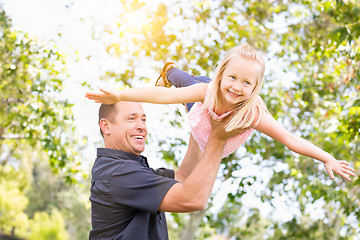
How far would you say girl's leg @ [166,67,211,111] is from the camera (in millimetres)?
3195

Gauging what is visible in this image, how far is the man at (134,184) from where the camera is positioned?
2488 millimetres

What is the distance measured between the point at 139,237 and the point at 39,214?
40.3 m

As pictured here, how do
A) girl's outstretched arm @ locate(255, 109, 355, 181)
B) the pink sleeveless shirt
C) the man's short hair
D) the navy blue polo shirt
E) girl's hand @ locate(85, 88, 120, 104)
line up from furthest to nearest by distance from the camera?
1. the man's short hair
2. the pink sleeveless shirt
3. girl's outstretched arm @ locate(255, 109, 355, 181)
4. the navy blue polo shirt
5. girl's hand @ locate(85, 88, 120, 104)

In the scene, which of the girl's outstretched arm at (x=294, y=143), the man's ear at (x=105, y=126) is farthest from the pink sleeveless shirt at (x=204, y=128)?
the man's ear at (x=105, y=126)

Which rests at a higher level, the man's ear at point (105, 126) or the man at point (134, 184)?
the man's ear at point (105, 126)

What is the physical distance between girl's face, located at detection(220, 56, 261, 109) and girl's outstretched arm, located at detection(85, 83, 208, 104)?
0.58 feet

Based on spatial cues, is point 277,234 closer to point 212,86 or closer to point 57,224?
point 212,86

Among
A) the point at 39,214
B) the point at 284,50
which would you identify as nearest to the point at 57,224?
the point at 39,214

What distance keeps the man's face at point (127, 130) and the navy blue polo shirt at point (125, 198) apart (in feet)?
0.28

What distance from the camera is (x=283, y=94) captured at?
29.9ft

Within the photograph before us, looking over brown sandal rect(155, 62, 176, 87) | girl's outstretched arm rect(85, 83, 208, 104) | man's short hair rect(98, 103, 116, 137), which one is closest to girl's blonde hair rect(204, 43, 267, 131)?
girl's outstretched arm rect(85, 83, 208, 104)

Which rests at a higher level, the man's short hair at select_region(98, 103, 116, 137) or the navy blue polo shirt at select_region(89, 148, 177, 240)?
the man's short hair at select_region(98, 103, 116, 137)

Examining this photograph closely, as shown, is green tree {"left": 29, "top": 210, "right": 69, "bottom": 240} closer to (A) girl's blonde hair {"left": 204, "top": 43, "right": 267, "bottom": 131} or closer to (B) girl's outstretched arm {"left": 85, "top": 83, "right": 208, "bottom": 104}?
(B) girl's outstretched arm {"left": 85, "top": 83, "right": 208, "bottom": 104}

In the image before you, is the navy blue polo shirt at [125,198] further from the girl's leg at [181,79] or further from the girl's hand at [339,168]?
the girl's hand at [339,168]
